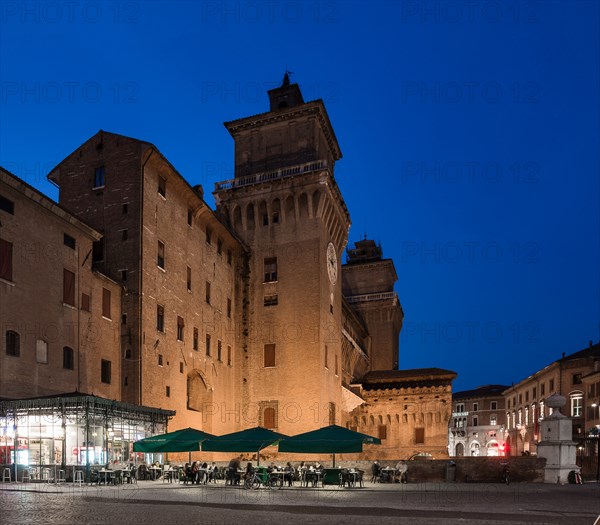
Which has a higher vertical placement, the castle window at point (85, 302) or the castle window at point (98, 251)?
the castle window at point (98, 251)

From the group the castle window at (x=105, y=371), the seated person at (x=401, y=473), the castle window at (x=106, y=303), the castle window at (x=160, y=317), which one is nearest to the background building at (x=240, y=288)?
the castle window at (x=160, y=317)

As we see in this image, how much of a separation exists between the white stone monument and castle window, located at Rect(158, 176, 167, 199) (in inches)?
876

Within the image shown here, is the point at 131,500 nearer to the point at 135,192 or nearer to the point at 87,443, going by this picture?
the point at 87,443

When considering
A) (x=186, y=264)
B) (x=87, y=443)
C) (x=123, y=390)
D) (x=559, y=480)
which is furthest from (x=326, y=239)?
(x=87, y=443)

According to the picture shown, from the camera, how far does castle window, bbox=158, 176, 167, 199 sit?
3622 cm

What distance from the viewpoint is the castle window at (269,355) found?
4469cm

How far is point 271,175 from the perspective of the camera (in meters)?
47.1

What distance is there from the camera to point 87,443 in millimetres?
24031

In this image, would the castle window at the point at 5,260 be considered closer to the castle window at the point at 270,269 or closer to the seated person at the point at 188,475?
the seated person at the point at 188,475

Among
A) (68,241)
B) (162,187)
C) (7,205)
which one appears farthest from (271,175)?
(7,205)

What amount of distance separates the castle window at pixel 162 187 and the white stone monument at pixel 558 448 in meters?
22.2

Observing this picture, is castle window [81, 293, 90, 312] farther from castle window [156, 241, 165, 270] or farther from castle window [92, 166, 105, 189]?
castle window [92, 166, 105, 189]

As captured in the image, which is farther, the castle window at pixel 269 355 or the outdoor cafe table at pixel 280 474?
the castle window at pixel 269 355

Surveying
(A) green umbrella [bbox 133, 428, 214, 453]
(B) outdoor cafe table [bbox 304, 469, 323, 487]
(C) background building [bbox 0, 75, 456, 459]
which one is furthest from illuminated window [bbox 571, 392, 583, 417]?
(A) green umbrella [bbox 133, 428, 214, 453]
